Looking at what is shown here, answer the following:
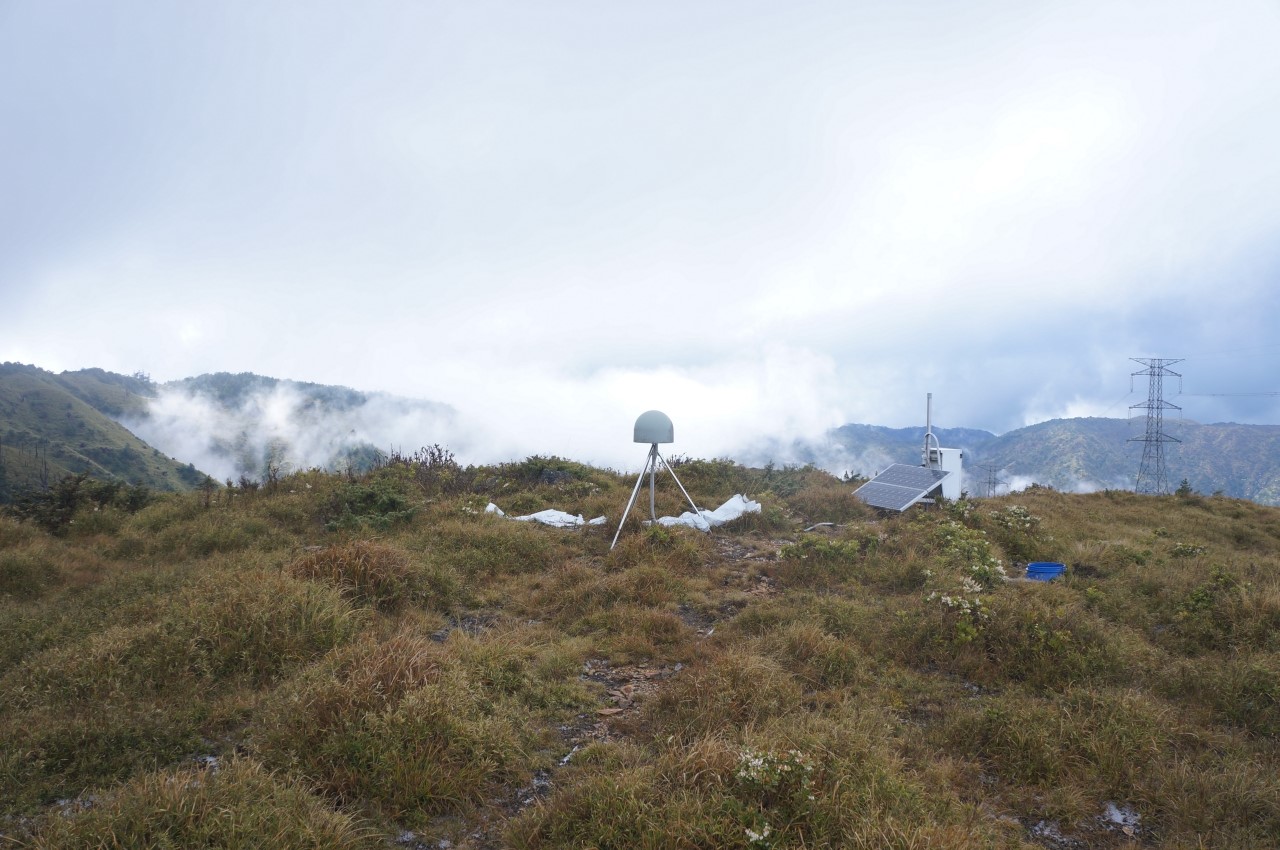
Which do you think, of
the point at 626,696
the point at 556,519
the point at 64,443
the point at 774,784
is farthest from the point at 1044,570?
the point at 64,443

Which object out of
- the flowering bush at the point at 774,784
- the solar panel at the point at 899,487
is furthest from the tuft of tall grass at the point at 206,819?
the solar panel at the point at 899,487

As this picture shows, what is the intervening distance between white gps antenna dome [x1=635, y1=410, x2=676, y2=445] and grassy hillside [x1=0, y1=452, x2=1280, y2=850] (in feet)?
7.46

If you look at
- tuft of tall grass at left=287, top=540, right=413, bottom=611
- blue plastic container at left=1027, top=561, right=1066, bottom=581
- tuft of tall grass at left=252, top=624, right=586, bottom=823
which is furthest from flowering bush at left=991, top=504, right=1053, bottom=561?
tuft of tall grass at left=287, top=540, right=413, bottom=611

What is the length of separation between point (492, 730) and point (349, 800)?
1014 mm

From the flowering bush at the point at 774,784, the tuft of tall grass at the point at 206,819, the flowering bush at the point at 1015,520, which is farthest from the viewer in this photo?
the flowering bush at the point at 1015,520

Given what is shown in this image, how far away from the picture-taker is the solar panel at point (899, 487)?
14385 mm

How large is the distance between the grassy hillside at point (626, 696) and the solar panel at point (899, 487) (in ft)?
13.6

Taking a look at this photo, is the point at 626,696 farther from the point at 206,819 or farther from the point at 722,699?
the point at 206,819

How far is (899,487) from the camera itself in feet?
49.7

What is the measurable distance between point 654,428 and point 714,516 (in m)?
2.69

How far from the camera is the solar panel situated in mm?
14385

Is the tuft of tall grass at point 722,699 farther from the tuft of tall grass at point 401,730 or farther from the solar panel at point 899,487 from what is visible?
the solar panel at point 899,487

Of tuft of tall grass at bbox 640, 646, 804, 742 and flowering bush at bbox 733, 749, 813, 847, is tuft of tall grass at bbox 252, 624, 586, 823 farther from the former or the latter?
flowering bush at bbox 733, 749, 813, 847

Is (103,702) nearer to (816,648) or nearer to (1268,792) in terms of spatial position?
(816,648)
